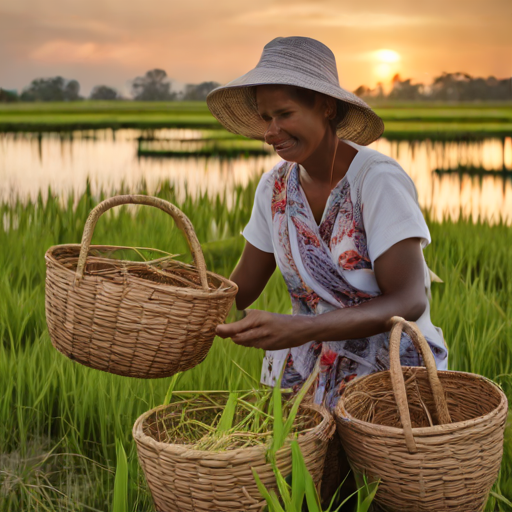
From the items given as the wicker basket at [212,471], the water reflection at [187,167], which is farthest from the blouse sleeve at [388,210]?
the water reflection at [187,167]

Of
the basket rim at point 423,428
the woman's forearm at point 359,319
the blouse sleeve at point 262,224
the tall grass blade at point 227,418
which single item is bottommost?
the tall grass blade at point 227,418

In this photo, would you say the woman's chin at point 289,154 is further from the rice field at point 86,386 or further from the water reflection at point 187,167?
the water reflection at point 187,167

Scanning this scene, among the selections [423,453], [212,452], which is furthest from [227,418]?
[423,453]

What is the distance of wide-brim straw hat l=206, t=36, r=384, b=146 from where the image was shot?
160cm

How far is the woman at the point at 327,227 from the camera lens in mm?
1555

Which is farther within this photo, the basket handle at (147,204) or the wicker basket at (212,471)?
the basket handle at (147,204)

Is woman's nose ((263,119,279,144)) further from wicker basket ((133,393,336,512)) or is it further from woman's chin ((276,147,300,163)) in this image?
wicker basket ((133,393,336,512))

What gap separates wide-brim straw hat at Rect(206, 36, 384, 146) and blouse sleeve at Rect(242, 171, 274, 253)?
197mm

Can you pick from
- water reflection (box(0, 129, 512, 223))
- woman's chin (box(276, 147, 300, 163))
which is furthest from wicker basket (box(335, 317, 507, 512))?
water reflection (box(0, 129, 512, 223))

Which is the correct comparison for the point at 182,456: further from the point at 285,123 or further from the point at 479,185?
the point at 479,185

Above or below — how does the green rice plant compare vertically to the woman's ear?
below

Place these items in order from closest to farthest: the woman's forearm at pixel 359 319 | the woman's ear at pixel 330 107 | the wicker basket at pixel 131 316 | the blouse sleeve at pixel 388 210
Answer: the wicker basket at pixel 131 316 < the woman's forearm at pixel 359 319 < the blouse sleeve at pixel 388 210 < the woman's ear at pixel 330 107

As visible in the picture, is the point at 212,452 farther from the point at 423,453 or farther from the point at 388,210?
the point at 388,210

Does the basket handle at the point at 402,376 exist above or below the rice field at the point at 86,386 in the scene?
above
